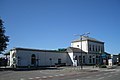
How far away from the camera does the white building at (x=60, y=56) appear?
207ft

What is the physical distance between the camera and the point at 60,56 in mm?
77938

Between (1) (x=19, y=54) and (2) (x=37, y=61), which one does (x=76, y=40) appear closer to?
(2) (x=37, y=61)

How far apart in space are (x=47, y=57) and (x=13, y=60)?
13.1m

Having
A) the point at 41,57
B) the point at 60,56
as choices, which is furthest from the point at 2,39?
the point at 60,56

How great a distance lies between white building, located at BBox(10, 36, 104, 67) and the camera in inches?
2484

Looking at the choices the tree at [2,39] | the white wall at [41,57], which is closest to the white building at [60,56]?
the white wall at [41,57]

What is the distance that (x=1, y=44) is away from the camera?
179ft

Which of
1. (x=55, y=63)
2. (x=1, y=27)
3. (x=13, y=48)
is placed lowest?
(x=55, y=63)

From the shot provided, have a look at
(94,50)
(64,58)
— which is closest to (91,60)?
(94,50)

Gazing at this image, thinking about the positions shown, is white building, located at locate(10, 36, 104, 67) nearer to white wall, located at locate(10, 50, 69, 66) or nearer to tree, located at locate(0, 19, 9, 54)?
white wall, located at locate(10, 50, 69, 66)

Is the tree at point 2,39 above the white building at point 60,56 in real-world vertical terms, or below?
above

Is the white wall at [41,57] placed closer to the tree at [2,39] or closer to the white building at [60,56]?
the white building at [60,56]

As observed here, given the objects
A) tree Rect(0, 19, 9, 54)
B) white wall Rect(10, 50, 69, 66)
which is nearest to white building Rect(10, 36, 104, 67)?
white wall Rect(10, 50, 69, 66)

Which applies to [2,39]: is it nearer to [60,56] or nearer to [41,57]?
[41,57]
